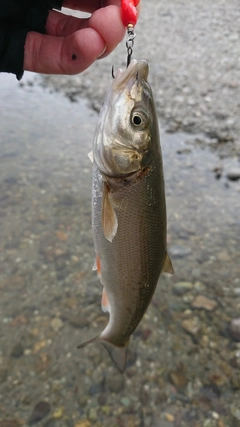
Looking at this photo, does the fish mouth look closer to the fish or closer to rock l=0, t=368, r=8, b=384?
the fish

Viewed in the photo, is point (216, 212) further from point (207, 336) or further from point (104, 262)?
point (104, 262)

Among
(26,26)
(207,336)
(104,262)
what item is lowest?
(207,336)

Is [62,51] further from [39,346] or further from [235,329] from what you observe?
[235,329]

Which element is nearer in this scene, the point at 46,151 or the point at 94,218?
the point at 94,218

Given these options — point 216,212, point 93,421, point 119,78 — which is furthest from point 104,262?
point 216,212

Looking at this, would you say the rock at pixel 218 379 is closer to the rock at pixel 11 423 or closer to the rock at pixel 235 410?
the rock at pixel 235 410

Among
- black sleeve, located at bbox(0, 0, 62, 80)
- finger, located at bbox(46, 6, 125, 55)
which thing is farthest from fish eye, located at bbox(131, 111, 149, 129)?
black sleeve, located at bbox(0, 0, 62, 80)

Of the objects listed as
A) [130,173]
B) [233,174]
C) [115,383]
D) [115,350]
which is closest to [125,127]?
[130,173]
